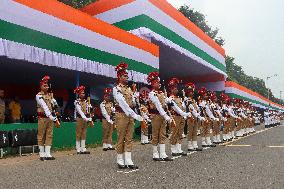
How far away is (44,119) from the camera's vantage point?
10.9m

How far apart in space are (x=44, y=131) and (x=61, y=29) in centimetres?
529

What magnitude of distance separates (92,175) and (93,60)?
9.65 m

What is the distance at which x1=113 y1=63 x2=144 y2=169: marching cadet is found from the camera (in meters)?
8.48

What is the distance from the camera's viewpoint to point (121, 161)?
8.53 meters

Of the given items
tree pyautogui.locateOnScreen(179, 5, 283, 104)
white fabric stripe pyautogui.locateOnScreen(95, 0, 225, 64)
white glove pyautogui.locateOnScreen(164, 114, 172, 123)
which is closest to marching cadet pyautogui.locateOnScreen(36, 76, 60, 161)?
white glove pyautogui.locateOnScreen(164, 114, 172, 123)

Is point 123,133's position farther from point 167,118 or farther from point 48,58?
point 48,58

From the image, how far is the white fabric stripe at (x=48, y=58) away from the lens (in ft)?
40.8

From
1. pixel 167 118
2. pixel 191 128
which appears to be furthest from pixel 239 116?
pixel 167 118

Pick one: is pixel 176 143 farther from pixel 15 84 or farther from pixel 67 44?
pixel 15 84

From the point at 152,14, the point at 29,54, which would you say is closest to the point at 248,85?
the point at 152,14

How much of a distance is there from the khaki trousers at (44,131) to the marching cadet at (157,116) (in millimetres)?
2867

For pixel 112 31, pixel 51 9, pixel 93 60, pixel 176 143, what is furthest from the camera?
pixel 112 31

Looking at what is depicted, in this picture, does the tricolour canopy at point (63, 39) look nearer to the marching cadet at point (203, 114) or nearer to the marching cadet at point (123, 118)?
the marching cadet at point (203, 114)

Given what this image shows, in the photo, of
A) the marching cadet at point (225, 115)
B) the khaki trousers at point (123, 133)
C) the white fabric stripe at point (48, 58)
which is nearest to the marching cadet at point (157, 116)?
the khaki trousers at point (123, 133)
